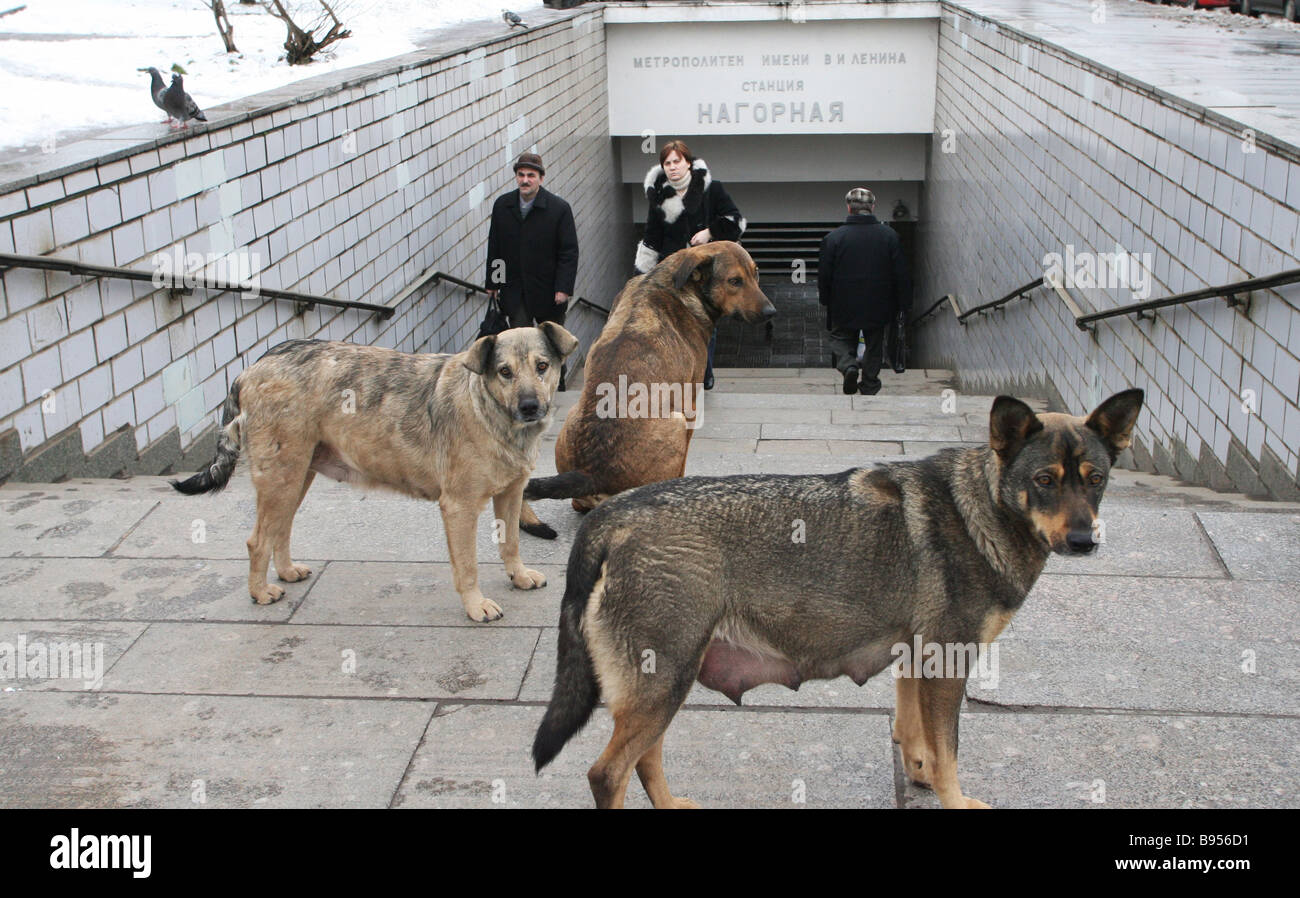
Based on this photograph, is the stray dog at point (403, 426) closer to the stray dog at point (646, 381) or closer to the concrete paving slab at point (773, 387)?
the stray dog at point (646, 381)

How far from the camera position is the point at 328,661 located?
4566mm

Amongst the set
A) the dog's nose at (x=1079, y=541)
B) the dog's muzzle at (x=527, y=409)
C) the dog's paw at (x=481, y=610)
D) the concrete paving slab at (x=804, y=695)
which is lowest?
the concrete paving slab at (x=804, y=695)

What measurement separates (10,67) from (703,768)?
8.71 meters

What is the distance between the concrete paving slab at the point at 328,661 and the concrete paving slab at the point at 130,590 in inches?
6.4

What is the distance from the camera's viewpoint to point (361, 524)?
236 inches

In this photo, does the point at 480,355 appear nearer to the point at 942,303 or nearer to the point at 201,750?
the point at 201,750

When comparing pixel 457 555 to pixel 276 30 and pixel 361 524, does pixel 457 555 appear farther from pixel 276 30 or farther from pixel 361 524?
pixel 276 30

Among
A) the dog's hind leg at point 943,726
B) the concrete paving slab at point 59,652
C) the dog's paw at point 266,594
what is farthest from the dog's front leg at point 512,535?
the dog's hind leg at point 943,726

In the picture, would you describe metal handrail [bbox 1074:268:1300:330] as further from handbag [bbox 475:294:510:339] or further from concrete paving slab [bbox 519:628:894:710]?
handbag [bbox 475:294:510:339]

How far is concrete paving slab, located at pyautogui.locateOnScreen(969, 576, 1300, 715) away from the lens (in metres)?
4.18

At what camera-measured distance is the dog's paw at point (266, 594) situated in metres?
5.02

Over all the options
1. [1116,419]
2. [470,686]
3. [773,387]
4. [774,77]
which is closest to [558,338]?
[470,686]

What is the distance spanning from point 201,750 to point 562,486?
7.51 feet

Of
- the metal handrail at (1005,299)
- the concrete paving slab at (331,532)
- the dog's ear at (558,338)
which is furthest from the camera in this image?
the metal handrail at (1005,299)
